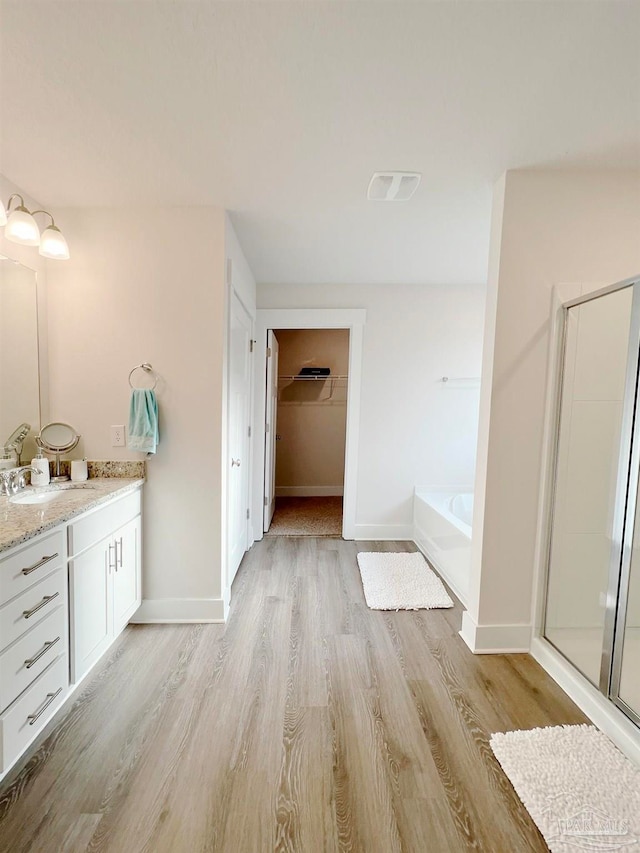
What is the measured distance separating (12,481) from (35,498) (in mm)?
130

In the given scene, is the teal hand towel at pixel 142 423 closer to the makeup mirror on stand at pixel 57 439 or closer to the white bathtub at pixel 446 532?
the makeup mirror on stand at pixel 57 439

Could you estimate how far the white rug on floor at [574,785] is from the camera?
43.4 inches

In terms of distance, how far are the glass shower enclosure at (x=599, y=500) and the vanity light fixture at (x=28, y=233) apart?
8.46 ft

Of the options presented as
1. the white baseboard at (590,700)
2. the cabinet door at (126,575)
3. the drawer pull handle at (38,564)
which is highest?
the drawer pull handle at (38,564)

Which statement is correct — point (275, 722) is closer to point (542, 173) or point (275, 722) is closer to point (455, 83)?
point (455, 83)

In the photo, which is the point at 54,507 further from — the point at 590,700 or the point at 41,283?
the point at 590,700

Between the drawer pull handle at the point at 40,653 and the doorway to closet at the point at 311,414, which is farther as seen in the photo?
the doorway to closet at the point at 311,414

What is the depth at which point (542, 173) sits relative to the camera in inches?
70.6

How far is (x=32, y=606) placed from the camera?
127 centimetres

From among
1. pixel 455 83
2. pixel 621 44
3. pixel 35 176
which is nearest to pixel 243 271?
pixel 35 176

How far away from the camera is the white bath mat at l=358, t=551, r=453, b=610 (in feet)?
7.86

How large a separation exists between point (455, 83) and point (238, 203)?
3.93ft

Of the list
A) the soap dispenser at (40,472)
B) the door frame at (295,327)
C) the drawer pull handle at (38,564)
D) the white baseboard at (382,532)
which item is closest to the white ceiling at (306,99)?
the door frame at (295,327)

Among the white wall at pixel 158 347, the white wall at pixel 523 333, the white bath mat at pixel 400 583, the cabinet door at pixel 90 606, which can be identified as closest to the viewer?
the cabinet door at pixel 90 606
